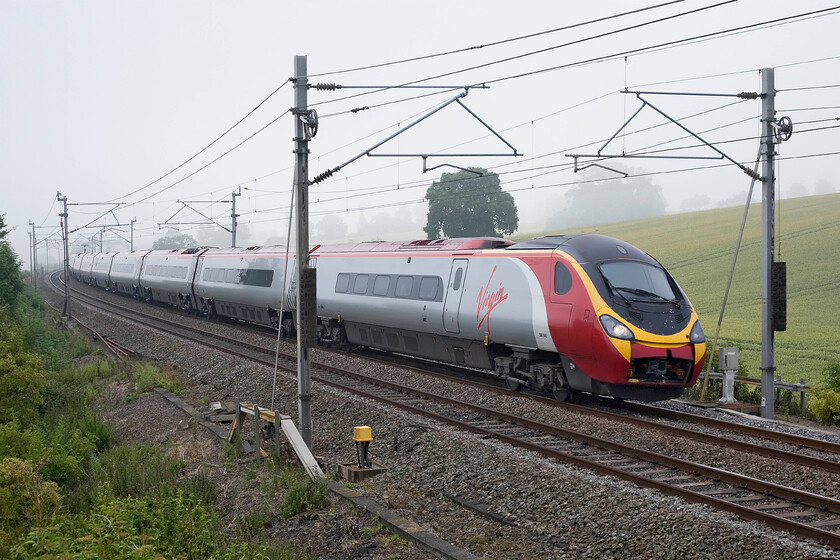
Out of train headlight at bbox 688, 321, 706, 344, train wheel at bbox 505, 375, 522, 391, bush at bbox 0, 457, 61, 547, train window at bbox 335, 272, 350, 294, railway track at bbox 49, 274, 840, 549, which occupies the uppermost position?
train window at bbox 335, 272, 350, 294

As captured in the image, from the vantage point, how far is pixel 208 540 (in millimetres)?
8180

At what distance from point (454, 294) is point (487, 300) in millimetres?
1400

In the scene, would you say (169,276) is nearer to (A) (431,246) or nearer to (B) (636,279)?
(A) (431,246)

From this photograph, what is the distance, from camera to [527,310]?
14.4 meters

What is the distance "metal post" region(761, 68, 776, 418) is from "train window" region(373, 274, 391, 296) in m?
8.85

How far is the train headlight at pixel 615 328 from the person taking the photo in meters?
12.6

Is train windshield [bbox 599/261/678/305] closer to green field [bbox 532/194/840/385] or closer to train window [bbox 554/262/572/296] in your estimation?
train window [bbox 554/262/572/296]

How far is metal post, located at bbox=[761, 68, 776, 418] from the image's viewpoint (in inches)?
592

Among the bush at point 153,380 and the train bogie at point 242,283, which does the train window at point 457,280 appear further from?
the train bogie at point 242,283

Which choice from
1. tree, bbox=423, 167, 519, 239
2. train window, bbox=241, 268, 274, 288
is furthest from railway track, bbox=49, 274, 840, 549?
tree, bbox=423, 167, 519, 239

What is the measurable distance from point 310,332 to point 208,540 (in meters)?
4.12

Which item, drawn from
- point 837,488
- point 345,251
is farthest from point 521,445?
point 345,251

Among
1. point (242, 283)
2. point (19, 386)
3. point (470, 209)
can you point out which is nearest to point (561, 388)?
point (19, 386)

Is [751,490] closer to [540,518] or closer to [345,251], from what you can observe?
[540,518]
